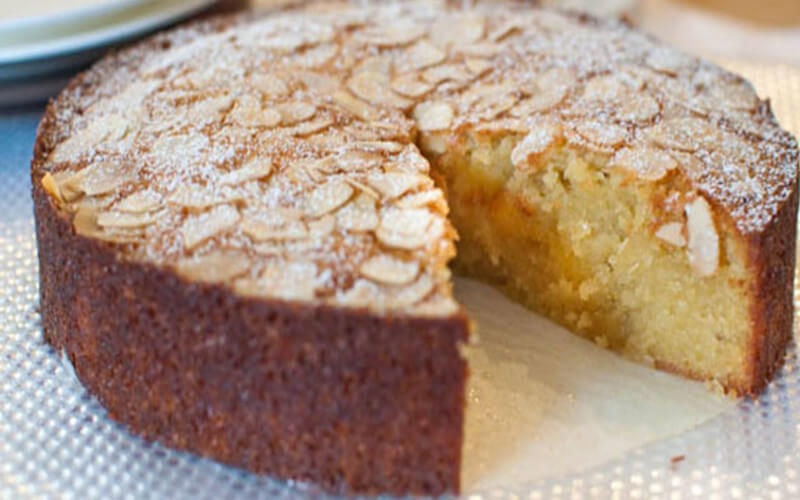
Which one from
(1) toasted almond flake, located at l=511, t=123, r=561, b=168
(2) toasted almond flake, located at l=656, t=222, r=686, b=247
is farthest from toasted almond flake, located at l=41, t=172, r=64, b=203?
(2) toasted almond flake, located at l=656, t=222, r=686, b=247

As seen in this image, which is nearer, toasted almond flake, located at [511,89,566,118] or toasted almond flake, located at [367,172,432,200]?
toasted almond flake, located at [367,172,432,200]

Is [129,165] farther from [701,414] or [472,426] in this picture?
[701,414]

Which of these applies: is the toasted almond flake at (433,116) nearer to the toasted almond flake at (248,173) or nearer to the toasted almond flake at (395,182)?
the toasted almond flake at (395,182)

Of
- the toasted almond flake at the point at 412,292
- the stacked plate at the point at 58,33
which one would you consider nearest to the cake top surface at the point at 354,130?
the toasted almond flake at the point at 412,292

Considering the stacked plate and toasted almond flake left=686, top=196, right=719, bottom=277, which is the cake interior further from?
the stacked plate

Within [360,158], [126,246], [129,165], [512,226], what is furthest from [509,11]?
[126,246]

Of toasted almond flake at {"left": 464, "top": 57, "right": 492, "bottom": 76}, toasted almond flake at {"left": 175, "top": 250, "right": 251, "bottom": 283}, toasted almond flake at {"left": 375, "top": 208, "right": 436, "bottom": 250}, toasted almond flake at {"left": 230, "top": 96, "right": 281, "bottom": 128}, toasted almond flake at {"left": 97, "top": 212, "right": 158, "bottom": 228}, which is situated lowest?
toasted almond flake at {"left": 97, "top": 212, "right": 158, "bottom": 228}

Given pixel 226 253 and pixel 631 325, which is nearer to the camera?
pixel 226 253

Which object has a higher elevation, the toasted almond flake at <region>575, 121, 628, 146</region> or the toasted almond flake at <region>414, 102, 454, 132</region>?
the toasted almond flake at <region>575, 121, 628, 146</region>
